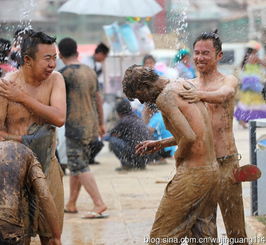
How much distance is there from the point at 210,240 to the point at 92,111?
146 inches

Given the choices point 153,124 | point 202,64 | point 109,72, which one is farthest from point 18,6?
point 202,64

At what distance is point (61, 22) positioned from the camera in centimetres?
3247

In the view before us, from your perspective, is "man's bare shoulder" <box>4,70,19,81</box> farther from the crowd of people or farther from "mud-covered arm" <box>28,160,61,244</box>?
"mud-covered arm" <box>28,160,61,244</box>

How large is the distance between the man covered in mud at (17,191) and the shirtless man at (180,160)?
850 millimetres

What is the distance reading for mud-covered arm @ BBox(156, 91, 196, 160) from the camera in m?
5.04

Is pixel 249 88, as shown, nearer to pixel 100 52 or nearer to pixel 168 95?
pixel 100 52

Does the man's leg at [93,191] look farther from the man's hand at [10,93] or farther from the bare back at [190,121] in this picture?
the bare back at [190,121]

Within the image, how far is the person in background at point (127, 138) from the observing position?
468 inches

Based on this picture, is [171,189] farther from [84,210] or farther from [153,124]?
[153,124]

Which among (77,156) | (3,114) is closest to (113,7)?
(77,156)

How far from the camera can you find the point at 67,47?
8.70 m

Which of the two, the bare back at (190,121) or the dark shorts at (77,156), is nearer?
the bare back at (190,121)

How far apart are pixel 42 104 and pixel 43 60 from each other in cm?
31

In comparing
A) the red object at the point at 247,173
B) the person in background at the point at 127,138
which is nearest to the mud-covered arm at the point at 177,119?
the red object at the point at 247,173
